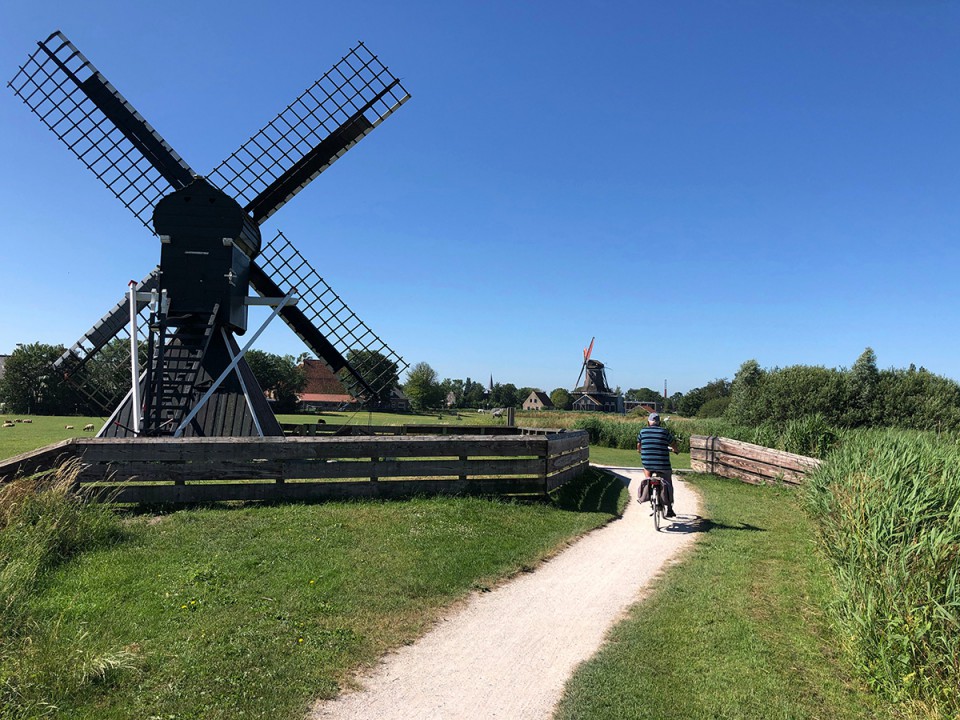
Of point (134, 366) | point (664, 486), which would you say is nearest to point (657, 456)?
point (664, 486)

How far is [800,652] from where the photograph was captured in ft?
18.3

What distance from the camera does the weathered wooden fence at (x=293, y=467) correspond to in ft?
31.7

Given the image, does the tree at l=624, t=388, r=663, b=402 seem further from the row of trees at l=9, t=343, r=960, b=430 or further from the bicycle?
the bicycle

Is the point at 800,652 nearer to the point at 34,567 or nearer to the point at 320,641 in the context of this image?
the point at 320,641

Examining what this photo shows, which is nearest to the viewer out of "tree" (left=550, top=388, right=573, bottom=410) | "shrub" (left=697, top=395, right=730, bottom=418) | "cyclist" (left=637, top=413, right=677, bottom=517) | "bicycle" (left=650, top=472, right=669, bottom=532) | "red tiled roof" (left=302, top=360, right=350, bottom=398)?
"bicycle" (left=650, top=472, right=669, bottom=532)

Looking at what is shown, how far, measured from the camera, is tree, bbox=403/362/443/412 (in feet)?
300

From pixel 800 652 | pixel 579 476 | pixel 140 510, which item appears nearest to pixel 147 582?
pixel 140 510

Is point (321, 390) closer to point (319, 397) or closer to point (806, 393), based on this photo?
point (319, 397)

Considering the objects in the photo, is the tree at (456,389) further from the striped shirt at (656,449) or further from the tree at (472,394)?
the striped shirt at (656,449)

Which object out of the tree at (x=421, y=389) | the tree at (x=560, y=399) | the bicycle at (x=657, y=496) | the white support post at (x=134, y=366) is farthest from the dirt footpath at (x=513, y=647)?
the tree at (x=560, y=399)

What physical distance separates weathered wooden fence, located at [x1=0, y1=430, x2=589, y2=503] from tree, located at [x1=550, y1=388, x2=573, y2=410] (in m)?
110

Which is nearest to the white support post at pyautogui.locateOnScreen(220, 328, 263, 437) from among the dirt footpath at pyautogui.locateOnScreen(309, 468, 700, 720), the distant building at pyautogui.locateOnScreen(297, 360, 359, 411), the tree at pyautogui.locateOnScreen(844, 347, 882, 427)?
the dirt footpath at pyautogui.locateOnScreen(309, 468, 700, 720)

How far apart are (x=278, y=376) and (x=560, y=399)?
69.9 metres

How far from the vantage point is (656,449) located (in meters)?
11.0
